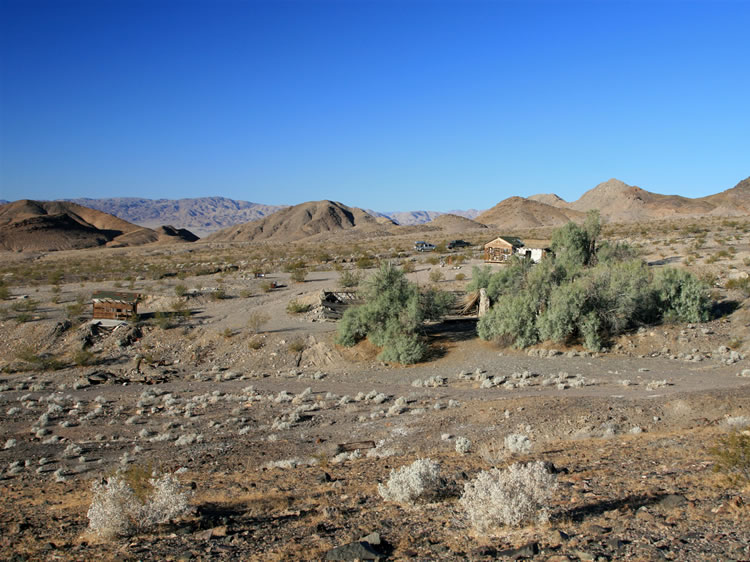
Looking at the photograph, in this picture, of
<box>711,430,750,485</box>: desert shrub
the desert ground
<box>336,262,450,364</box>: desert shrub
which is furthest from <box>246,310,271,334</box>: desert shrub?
<box>711,430,750,485</box>: desert shrub

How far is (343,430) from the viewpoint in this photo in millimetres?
13656

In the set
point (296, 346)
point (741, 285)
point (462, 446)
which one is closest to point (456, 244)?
point (741, 285)

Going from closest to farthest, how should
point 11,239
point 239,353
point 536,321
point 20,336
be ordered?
point 536,321 < point 239,353 < point 20,336 < point 11,239

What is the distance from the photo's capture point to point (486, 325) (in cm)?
2162

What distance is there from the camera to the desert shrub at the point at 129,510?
718 cm

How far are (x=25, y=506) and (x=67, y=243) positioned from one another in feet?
351

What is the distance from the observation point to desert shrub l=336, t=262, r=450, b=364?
68.4 feet

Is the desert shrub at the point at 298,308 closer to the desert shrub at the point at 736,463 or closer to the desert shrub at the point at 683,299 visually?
the desert shrub at the point at 683,299

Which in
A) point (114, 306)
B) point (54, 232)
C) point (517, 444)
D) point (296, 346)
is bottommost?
point (517, 444)

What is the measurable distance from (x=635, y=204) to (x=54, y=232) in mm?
126785

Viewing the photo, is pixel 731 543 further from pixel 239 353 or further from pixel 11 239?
pixel 11 239

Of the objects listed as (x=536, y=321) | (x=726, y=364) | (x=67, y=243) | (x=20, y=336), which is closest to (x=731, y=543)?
(x=726, y=364)

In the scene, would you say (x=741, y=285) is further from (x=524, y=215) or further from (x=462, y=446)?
(x=524, y=215)

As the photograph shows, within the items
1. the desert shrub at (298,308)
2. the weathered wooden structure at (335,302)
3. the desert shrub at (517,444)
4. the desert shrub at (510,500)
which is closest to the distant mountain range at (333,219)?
the weathered wooden structure at (335,302)
